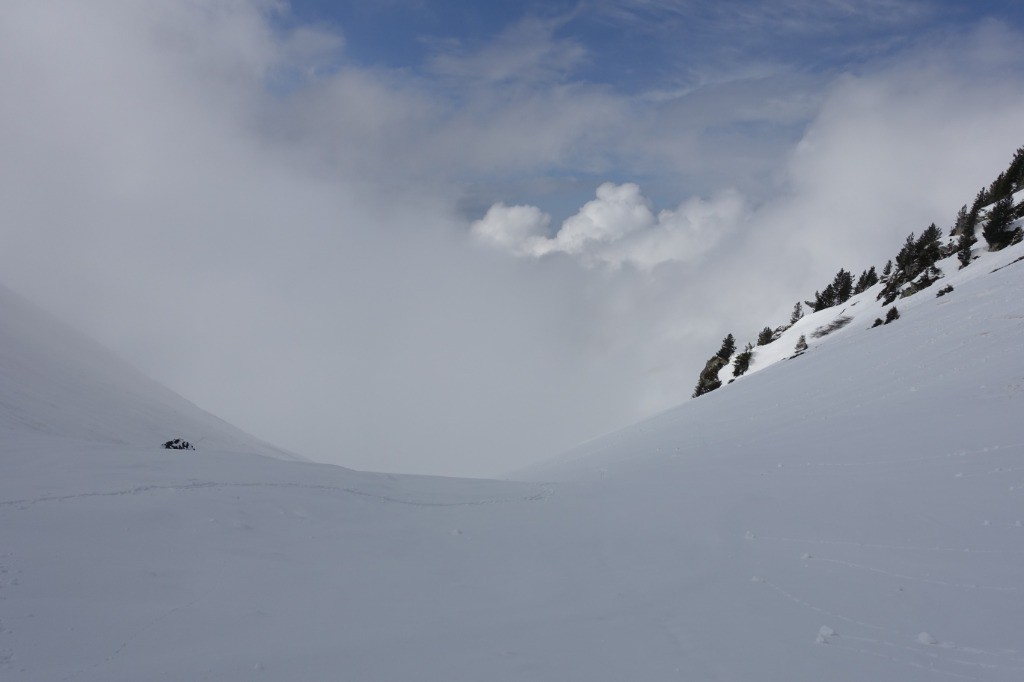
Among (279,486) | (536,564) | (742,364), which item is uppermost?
(279,486)

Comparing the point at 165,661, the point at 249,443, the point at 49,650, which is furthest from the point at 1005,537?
the point at 249,443

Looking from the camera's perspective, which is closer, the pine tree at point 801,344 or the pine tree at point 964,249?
the pine tree at point 964,249

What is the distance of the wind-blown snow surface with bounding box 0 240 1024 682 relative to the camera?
5.80 m

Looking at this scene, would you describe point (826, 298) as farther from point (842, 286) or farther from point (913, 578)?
point (913, 578)

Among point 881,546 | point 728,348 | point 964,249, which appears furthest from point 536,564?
point 728,348

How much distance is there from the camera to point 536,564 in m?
8.78

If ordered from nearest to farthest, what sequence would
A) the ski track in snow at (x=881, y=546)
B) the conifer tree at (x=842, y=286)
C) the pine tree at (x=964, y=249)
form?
the ski track in snow at (x=881, y=546) < the pine tree at (x=964, y=249) < the conifer tree at (x=842, y=286)

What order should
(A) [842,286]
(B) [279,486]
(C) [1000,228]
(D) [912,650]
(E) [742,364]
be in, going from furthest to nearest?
(A) [842,286] < (E) [742,364] < (C) [1000,228] < (B) [279,486] < (D) [912,650]

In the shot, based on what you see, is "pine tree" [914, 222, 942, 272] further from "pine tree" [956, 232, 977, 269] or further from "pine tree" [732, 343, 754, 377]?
"pine tree" [732, 343, 754, 377]

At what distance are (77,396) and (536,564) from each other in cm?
2123

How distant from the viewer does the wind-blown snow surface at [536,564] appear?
5.80 metres

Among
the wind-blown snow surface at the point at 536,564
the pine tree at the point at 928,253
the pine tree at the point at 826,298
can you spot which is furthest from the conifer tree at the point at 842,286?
the wind-blown snow surface at the point at 536,564

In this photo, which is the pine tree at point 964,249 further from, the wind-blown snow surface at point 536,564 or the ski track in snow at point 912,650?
the ski track in snow at point 912,650

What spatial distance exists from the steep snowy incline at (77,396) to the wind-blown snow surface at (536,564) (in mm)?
3853
